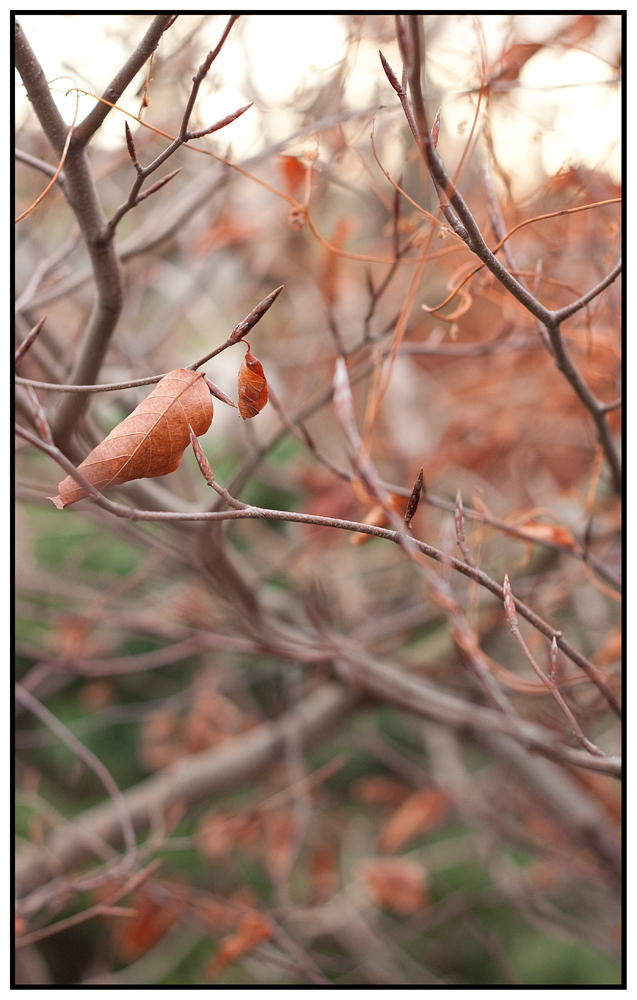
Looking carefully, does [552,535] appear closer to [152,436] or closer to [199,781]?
[152,436]

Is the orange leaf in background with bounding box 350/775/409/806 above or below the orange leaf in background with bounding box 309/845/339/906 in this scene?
above

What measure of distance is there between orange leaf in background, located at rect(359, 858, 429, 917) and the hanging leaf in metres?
1.20

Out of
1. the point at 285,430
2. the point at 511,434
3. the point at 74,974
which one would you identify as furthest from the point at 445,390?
the point at 74,974

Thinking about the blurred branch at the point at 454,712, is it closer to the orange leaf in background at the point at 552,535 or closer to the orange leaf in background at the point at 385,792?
the orange leaf in background at the point at 552,535

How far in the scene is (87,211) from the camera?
374 millimetres

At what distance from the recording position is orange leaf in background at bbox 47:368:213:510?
0.99 ft

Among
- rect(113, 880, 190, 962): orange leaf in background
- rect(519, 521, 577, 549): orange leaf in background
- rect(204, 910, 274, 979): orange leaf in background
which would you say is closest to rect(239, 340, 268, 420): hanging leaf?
rect(519, 521, 577, 549): orange leaf in background

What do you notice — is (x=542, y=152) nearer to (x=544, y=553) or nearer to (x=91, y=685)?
(x=544, y=553)

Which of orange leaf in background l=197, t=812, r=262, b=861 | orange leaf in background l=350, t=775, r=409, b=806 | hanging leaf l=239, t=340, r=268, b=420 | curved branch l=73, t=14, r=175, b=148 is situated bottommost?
orange leaf in background l=197, t=812, r=262, b=861

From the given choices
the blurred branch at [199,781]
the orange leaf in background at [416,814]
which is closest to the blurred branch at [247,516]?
the blurred branch at [199,781]

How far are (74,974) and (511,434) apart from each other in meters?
1.55

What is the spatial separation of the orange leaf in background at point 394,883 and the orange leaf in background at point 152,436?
1.20 meters

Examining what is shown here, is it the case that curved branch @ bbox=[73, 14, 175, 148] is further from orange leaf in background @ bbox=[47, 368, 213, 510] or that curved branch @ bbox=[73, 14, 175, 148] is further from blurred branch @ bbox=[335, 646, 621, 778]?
blurred branch @ bbox=[335, 646, 621, 778]

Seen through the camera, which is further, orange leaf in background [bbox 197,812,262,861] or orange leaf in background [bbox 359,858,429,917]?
orange leaf in background [bbox 359,858,429,917]
